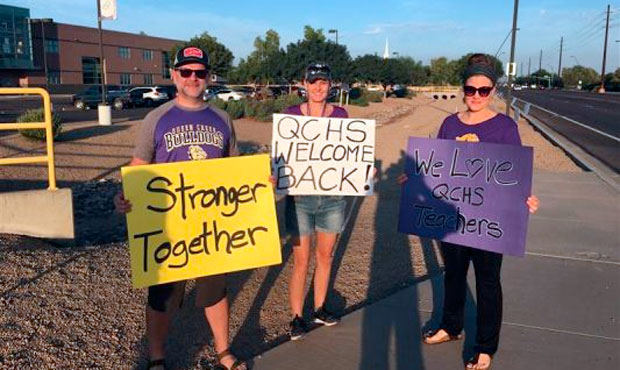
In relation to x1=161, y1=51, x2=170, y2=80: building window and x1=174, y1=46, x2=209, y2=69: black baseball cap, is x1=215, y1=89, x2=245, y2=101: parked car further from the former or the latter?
x1=161, y1=51, x2=170, y2=80: building window

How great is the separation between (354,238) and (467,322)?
8.91ft

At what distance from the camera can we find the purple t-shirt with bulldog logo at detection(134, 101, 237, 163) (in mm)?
3207

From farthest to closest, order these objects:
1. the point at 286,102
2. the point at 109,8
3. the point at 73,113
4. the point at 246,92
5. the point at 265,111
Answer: the point at 246,92
the point at 286,102
the point at 73,113
the point at 265,111
the point at 109,8

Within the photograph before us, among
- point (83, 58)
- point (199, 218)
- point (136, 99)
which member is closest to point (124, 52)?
point (83, 58)

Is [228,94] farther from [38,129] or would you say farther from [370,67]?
[370,67]

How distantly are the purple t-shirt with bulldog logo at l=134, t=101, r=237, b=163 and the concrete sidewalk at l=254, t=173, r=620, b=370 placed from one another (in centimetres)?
146

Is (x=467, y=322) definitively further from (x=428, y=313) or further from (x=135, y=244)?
(x=135, y=244)

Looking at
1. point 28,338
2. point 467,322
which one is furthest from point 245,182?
point 467,322

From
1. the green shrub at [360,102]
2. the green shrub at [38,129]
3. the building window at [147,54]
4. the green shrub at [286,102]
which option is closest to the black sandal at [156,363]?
the green shrub at [38,129]

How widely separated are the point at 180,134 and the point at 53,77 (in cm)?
7541

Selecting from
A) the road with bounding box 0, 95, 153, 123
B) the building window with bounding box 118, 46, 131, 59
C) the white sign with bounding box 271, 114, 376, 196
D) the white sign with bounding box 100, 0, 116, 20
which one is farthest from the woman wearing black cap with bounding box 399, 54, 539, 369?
the building window with bounding box 118, 46, 131, 59

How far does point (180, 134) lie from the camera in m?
3.24

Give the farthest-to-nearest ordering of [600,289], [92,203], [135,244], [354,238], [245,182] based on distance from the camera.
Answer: [92,203] → [354,238] → [600,289] → [245,182] → [135,244]

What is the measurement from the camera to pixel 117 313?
14.1 feet
